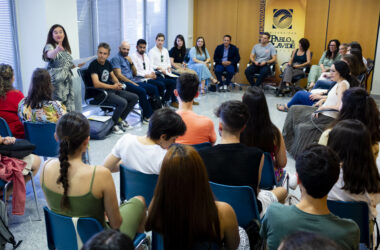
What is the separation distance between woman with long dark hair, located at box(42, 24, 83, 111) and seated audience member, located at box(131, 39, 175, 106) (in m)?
1.80

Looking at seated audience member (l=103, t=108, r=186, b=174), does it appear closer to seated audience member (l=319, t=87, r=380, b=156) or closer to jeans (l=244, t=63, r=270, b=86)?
seated audience member (l=319, t=87, r=380, b=156)

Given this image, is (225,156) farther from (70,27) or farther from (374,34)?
(374,34)

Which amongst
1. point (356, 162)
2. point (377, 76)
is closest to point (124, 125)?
point (356, 162)

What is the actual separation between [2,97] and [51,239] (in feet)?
6.48

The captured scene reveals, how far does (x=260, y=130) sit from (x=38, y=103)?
6.88ft

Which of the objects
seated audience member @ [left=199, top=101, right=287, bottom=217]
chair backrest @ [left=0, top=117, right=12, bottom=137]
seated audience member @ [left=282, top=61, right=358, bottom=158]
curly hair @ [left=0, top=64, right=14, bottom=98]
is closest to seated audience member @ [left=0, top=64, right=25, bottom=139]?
curly hair @ [left=0, top=64, right=14, bottom=98]

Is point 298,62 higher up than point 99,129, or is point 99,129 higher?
point 298,62

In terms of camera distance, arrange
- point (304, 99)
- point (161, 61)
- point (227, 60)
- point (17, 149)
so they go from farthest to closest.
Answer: point (227, 60) < point (161, 61) < point (304, 99) < point (17, 149)

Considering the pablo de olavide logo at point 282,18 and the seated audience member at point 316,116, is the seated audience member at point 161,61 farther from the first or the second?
the pablo de olavide logo at point 282,18

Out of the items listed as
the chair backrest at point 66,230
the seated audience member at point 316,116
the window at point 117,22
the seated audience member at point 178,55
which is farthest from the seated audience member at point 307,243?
the seated audience member at point 178,55

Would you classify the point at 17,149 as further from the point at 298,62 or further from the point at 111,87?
the point at 298,62

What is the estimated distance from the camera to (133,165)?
2.46m

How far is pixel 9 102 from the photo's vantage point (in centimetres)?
364

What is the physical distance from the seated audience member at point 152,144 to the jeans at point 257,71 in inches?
259
